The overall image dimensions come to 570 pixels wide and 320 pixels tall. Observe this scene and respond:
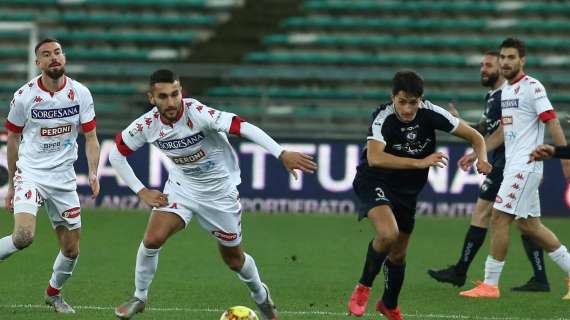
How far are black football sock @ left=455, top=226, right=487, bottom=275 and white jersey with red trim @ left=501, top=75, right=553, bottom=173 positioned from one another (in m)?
1.00

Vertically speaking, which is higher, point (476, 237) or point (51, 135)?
point (51, 135)

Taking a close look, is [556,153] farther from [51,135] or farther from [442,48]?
[442,48]

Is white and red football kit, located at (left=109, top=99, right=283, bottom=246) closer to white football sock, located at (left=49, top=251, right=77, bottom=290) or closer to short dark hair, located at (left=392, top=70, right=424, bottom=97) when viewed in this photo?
white football sock, located at (left=49, top=251, right=77, bottom=290)

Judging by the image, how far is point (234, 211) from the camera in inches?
332

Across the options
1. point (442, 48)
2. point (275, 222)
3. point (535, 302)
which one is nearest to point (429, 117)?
point (535, 302)

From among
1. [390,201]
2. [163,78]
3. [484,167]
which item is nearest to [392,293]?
[390,201]

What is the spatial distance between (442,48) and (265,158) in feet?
22.6

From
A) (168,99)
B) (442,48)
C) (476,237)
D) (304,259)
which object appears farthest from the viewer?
(442,48)

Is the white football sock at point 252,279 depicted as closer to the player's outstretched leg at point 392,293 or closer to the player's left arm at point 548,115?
the player's outstretched leg at point 392,293

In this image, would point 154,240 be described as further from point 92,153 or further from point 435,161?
point 435,161

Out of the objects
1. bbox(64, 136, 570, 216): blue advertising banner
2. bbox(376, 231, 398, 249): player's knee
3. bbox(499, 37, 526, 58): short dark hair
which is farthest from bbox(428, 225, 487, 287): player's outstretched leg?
bbox(64, 136, 570, 216): blue advertising banner

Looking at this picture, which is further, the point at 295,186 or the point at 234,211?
the point at 295,186

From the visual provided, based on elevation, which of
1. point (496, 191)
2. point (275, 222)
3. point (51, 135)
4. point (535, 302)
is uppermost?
point (51, 135)

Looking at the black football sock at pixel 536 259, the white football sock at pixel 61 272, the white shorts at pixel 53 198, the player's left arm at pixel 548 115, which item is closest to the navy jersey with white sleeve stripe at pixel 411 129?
the player's left arm at pixel 548 115
